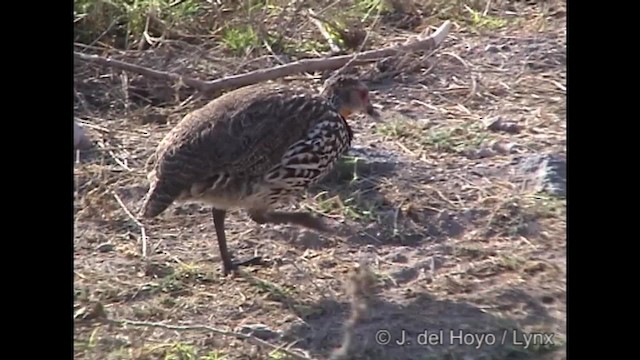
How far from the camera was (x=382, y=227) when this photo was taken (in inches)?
222

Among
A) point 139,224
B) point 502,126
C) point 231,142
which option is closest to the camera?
point 231,142

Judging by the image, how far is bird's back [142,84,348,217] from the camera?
503cm

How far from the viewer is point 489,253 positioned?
17.4 feet

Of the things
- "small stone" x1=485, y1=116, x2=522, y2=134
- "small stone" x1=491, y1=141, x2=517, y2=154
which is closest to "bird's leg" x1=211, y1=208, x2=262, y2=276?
"small stone" x1=491, y1=141, x2=517, y2=154

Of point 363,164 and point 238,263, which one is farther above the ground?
point 363,164

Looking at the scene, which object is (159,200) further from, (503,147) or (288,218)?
(503,147)

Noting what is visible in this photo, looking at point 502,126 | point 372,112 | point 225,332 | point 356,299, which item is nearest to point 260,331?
point 225,332

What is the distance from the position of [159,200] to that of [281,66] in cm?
193

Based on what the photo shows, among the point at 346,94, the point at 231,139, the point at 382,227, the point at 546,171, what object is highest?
the point at 346,94

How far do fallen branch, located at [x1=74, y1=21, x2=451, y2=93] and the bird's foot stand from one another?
1.45 meters

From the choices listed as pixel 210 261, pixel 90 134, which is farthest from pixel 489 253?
pixel 90 134

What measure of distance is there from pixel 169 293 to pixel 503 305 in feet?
4.65
